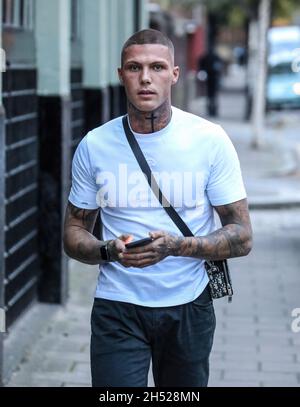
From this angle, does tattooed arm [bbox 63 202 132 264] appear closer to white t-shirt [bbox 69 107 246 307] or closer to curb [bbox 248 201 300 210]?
white t-shirt [bbox 69 107 246 307]

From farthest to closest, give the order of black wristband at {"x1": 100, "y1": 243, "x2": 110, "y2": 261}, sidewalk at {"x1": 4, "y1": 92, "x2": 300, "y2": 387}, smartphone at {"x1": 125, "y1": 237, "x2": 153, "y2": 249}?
sidewalk at {"x1": 4, "y1": 92, "x2": 300, "y2": 387}, black wristband at {"x1": 100, "y1": 243, "x2": 110, "y2": 261}, smartphone at {"x1": 125, "y1": 237, "x2": 153, "y2": 249}

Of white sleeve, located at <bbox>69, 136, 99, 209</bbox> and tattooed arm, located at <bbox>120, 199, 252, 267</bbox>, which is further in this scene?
white sleeve, located at <bbox>69, 136, 99, 209</bbox>

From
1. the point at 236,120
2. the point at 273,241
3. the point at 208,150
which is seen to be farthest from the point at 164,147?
the point at 236,120

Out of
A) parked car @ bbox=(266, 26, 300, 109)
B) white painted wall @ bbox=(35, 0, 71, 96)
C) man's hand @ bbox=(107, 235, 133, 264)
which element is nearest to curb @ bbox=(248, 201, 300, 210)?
white painted wall @ bbox=(35, 0, 71, 96)

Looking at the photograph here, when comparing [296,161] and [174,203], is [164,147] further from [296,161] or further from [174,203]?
[296,161]

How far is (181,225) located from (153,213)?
11 cm

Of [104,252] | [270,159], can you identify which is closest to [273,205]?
[270,159]

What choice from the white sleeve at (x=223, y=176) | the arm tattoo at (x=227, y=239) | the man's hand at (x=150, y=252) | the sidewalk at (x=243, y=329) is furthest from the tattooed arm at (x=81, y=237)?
the sidewalk at (x=243, y=329)

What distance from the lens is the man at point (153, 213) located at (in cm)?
393

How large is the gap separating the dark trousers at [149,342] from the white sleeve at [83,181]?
371 millimetres

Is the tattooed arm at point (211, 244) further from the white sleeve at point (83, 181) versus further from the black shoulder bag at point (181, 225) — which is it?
the white sleeve at point (83, 181)

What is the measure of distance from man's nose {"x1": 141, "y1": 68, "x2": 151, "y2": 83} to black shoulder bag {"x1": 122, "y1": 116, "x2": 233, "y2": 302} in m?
0.20

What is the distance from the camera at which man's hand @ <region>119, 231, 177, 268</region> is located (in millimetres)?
3656
